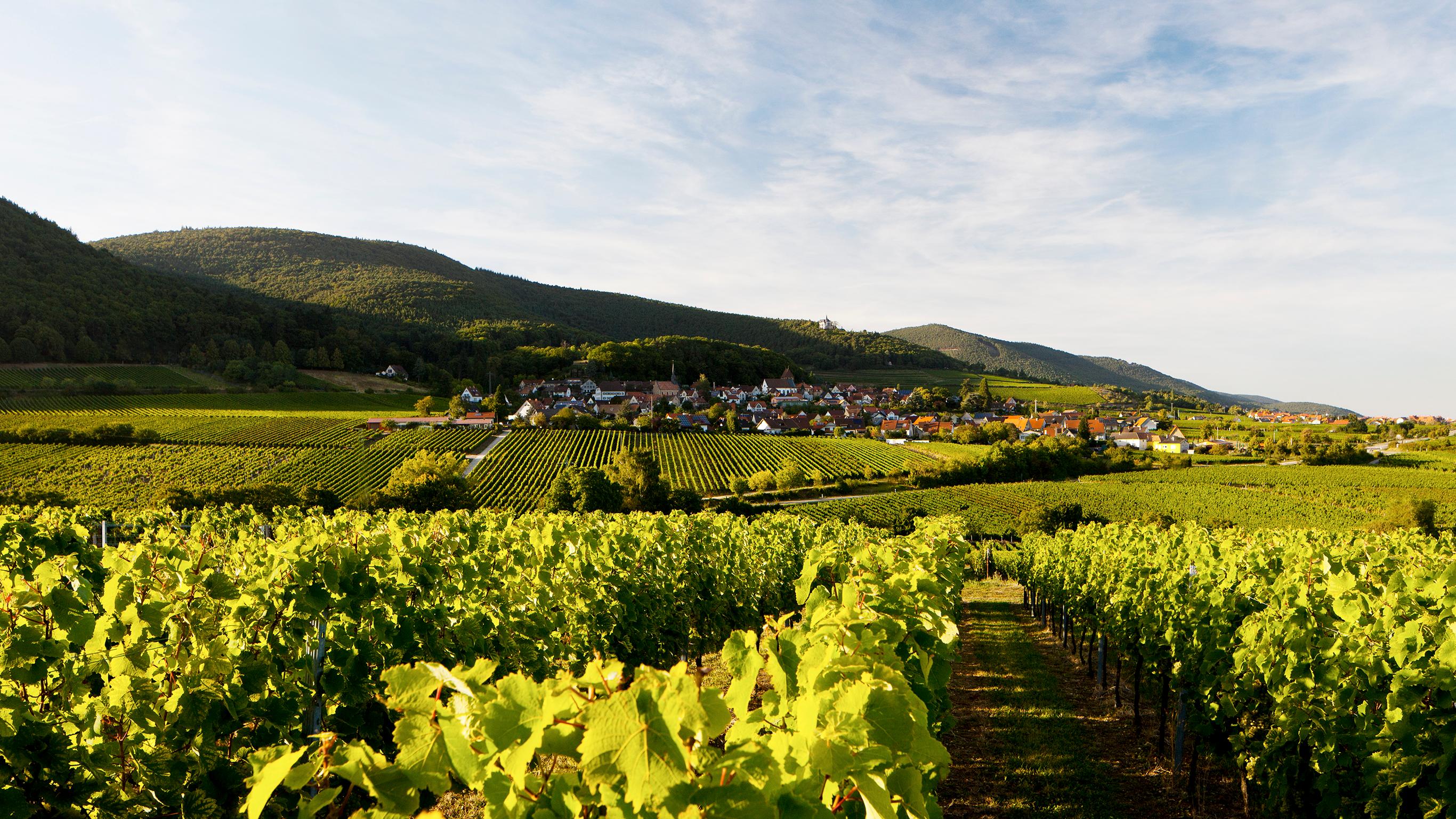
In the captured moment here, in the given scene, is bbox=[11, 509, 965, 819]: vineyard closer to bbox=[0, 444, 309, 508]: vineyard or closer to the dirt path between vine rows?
the dirt path between vine rows

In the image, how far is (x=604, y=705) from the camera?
1.15 metres

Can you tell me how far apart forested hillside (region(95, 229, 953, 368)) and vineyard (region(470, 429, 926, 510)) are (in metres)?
71.3

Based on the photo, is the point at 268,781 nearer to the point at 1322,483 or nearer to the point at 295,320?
the point at 1322,483

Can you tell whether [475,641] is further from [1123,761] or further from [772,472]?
[772,472]

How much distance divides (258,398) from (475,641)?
243 ft

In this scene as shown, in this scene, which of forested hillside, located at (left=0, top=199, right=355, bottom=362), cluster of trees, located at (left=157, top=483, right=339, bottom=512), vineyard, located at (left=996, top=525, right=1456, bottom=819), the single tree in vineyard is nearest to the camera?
vineyard, located at (left=996, top=525, right=1456, bottom=819)

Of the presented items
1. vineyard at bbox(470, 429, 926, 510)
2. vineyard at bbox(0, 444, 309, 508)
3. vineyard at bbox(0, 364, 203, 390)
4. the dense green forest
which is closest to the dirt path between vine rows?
vineyard at bbox(470, 429, 926, 510)

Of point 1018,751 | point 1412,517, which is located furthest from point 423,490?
point 1412,517

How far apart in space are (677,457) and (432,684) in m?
56.4

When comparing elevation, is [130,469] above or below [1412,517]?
below

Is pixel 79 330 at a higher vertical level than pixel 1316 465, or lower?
higher

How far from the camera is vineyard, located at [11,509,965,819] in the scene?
50.3 inches

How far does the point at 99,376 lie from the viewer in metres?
61.5

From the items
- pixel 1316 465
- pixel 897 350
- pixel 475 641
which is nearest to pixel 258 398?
pixel 475 641
